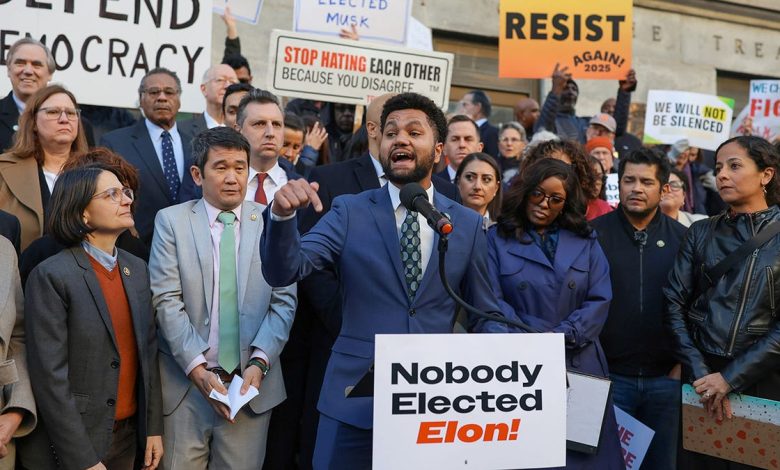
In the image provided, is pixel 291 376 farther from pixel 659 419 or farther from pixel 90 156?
pixel 659 419

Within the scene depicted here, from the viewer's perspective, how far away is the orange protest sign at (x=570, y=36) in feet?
28.3

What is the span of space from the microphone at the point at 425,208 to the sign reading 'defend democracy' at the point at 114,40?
409 cm

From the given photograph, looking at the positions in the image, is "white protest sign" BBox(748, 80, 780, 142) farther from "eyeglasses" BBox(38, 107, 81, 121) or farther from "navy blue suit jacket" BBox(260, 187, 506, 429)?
"eyeglasses" BBox(38, 107, 81, 121)

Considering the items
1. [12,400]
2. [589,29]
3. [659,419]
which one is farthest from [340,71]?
[12,400]

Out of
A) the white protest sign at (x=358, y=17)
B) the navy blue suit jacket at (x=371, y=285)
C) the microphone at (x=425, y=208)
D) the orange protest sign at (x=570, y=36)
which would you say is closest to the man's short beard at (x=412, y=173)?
the navy blue suit jacket at (x=371, y=285)

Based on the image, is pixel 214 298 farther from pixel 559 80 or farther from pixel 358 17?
pixel 559 80

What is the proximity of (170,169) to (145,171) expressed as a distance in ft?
0.60

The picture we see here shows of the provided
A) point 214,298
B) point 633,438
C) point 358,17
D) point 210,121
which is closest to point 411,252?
point 214,298

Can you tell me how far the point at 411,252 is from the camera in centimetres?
372

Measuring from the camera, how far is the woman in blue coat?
15.0 feet

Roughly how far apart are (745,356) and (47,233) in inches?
139

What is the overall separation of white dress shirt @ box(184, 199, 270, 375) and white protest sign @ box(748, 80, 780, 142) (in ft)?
25.8

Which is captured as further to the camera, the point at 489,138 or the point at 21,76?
the point at 489,138

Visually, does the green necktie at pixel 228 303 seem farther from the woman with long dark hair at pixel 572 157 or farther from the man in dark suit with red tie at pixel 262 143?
the woman with long dark hair at pixel 572 157
